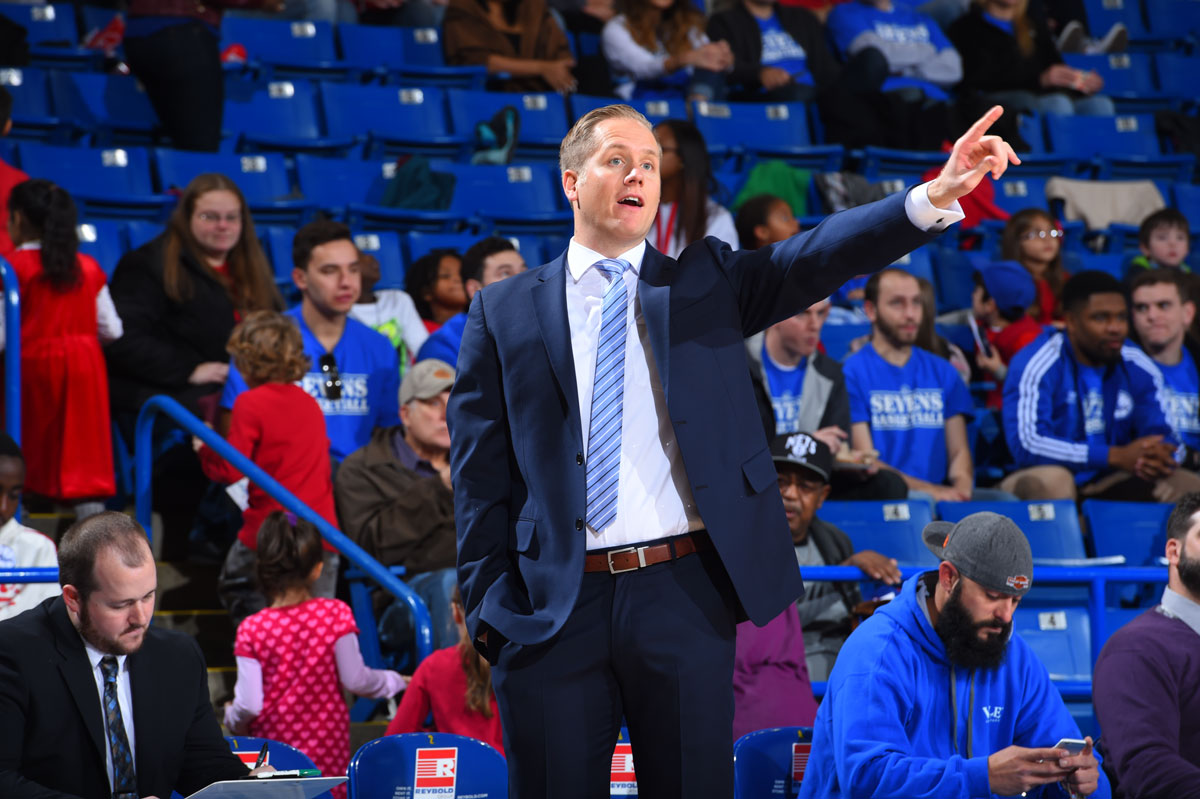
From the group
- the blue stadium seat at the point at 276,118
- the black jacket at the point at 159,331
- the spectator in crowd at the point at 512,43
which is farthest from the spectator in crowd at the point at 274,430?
the spectator in crowd at the point at 512,43

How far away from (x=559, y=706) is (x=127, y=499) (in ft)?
12.4

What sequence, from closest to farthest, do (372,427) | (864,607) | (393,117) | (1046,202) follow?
(864,607) < (372,427) < (393,117) < (1046,202)

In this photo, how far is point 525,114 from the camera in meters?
8.82

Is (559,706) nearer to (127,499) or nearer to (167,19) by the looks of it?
(127,499)

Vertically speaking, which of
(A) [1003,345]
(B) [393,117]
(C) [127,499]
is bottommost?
(C) [127,499]

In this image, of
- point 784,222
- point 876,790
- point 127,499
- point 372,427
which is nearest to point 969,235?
point 784,222

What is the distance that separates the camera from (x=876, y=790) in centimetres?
318

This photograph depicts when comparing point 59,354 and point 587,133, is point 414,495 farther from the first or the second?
point 587,133

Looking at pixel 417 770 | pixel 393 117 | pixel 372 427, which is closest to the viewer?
pixel 417 770

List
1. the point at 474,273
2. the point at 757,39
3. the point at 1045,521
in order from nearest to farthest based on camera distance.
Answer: the point at 1045,521
the point at 474,273
the point at 757,39

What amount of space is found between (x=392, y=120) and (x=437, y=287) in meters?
2.05

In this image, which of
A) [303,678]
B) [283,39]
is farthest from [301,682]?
[283,39]

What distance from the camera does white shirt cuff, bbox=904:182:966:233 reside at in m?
2.35

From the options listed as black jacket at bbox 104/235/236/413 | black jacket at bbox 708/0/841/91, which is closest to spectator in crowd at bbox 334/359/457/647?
black jacket at bbox 104/235/236/413
